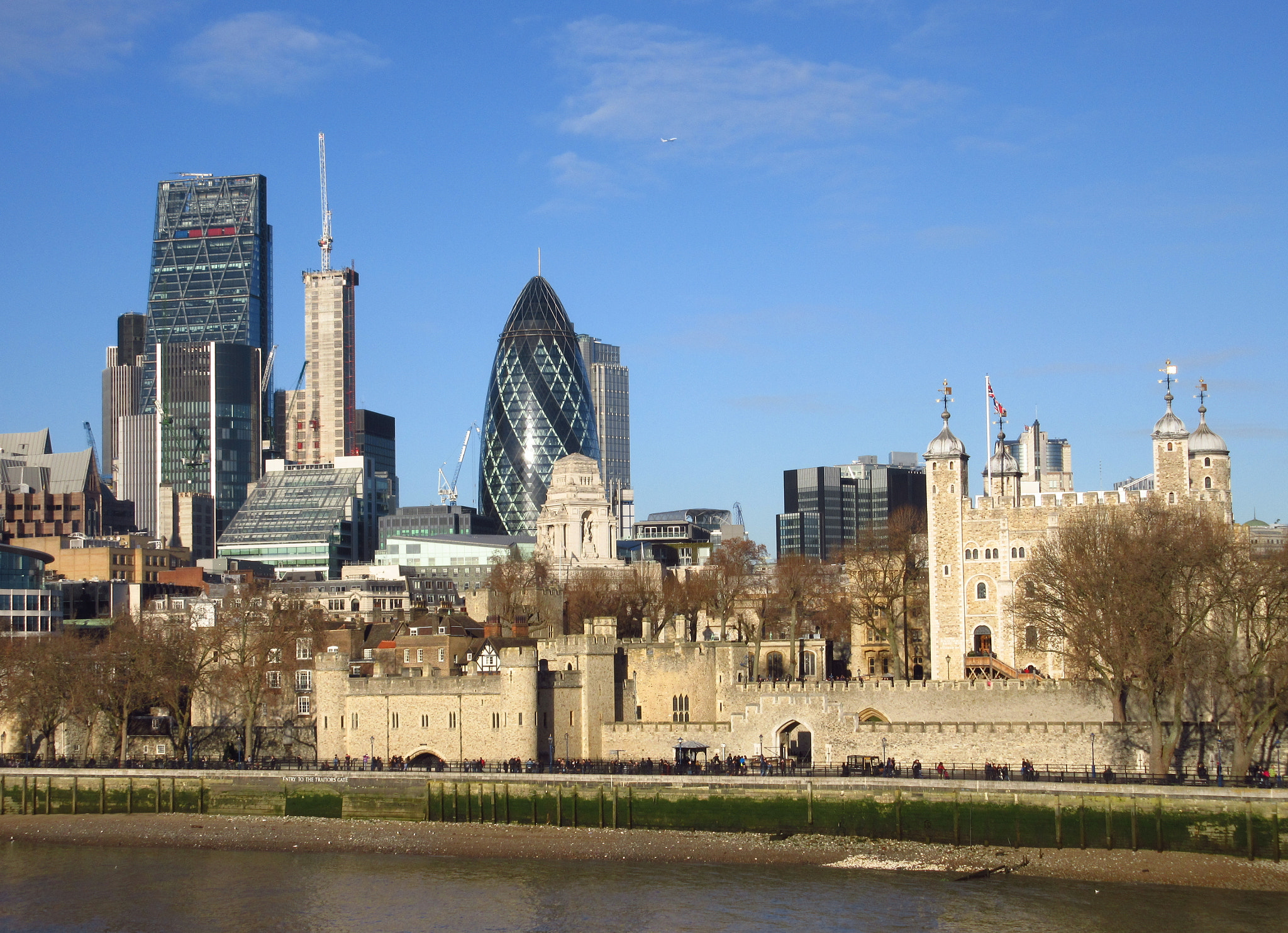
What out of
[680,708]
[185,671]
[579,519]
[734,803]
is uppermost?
[579,519]

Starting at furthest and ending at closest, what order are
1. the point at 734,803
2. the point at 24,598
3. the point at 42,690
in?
the point at 24,598
the point at 42,690
the point at 734,803

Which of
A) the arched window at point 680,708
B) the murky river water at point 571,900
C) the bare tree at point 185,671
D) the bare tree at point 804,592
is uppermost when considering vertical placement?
the bare tree at point 804,592

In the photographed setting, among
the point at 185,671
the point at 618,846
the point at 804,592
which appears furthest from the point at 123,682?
the point at 804,592

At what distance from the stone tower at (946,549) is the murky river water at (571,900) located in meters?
28.1

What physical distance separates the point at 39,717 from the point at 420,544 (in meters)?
116

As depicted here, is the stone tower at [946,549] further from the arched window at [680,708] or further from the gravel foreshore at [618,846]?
the gravel foreshore at [618,846]

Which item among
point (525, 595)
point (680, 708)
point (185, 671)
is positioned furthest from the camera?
point (525, 595)

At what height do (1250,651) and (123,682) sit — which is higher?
(1250,651)

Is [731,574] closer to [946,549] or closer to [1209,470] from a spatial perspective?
[946,549]

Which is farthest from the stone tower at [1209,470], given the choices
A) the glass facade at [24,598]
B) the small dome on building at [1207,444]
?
the glass facade at [24,598]

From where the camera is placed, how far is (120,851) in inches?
2724

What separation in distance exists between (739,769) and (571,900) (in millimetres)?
13273

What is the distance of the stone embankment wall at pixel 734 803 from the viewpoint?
197ft

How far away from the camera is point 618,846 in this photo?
213ft
